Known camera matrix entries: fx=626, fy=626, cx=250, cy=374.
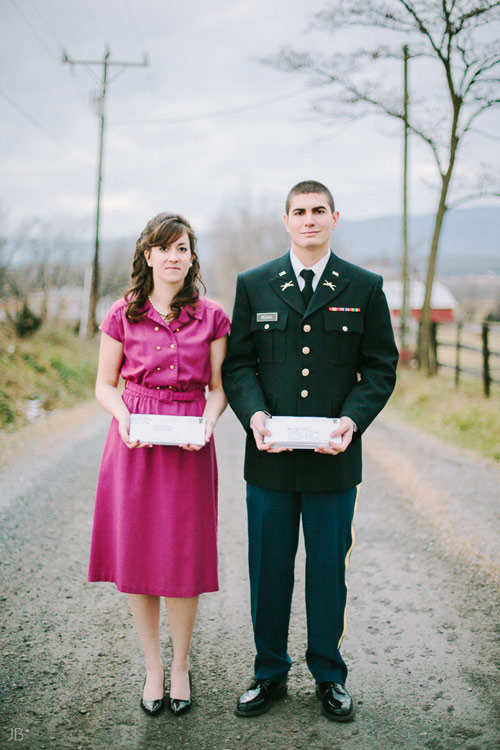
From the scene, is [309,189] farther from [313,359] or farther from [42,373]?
[42,373]

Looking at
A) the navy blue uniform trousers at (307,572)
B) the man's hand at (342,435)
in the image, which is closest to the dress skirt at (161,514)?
the navy blue uniform trousers at (307,572)

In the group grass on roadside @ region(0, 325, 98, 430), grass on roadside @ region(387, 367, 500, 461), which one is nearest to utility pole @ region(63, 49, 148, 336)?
grass on roadside @ region(0, 325, 98, 430)

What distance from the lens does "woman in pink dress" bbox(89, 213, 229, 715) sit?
2744 mm

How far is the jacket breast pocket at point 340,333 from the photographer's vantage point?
9.13 ft

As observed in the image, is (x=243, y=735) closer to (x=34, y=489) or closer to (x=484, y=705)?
(x=484, y=705)

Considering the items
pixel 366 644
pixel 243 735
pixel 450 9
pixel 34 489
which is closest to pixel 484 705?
pixel 366 644

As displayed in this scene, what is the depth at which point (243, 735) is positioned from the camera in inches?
101

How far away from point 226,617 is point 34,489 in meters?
3.18

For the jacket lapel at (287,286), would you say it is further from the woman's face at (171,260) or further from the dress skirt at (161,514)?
the dress skirt at (161,514)

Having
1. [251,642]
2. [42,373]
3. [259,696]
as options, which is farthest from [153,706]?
[42,373]

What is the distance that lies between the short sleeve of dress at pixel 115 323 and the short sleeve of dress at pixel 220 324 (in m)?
0.42

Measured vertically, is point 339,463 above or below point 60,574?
above

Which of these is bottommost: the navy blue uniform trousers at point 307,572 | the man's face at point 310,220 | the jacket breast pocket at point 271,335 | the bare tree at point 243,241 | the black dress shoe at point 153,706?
the black dress shoe at point 153,706

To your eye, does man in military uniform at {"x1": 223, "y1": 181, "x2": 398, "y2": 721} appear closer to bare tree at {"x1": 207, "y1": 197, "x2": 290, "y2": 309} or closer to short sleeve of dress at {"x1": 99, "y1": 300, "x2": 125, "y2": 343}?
short sleeve of dress at {"x1": 99, "y1": 300, "x2": 125, "y2": 343}
